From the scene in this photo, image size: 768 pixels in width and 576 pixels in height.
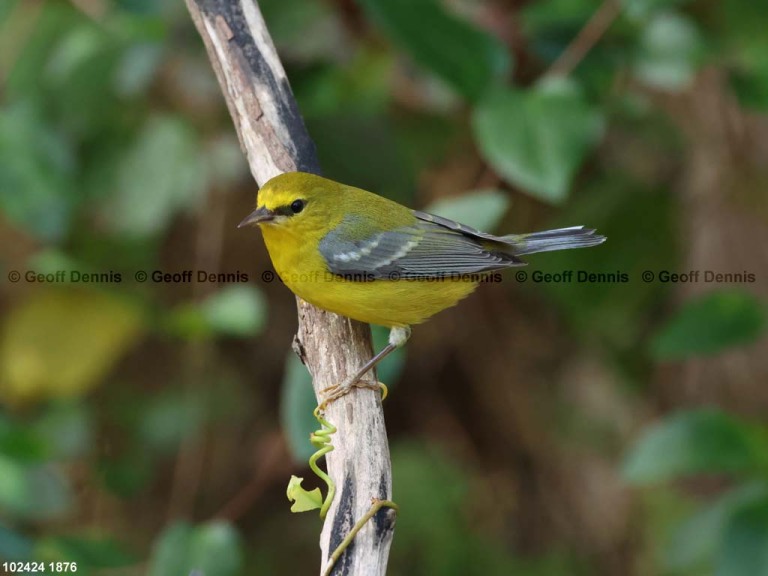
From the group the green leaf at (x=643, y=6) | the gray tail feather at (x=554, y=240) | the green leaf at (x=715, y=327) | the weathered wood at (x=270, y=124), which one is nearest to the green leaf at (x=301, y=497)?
the weathered wood at (x=270, y=124)

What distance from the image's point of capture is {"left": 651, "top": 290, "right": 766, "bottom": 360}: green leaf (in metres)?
3.34

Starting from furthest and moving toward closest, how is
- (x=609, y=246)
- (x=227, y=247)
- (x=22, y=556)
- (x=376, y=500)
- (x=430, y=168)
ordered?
(x=227, y=247) → (x=430, y=168) → (x=609, y=246) → (x=22, y=556) → (x=376, y=500)

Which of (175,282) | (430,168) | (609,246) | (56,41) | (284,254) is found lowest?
(284,254)

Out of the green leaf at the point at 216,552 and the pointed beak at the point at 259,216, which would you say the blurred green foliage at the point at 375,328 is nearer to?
the green leaf at the point at 216,552

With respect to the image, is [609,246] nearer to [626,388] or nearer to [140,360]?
[626,388]

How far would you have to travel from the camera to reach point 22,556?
279 centimetres

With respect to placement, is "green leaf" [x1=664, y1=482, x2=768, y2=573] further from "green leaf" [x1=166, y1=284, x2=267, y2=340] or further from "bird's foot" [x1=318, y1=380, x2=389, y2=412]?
"green leaf" [x1=166, y1=284, x2=267, y2=340]

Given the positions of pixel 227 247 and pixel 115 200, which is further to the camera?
pixel 227 247

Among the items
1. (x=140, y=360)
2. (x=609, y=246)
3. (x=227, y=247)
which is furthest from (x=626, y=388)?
(x=140, y=360)

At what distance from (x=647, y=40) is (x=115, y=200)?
251 centimetres

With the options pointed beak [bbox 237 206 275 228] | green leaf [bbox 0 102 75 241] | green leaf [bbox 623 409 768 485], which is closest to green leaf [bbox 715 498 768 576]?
green leaf [bbox 623 409 768 485]

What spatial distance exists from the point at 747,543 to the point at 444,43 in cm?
216

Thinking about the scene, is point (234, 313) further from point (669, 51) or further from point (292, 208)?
point (669, 51)

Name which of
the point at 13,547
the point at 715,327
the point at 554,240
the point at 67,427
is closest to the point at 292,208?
the point at 554,240
